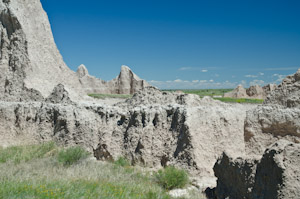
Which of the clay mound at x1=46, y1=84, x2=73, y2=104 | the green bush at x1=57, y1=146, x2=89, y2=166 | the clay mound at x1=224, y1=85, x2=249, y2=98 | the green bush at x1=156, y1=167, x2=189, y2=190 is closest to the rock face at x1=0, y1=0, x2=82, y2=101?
the clay mound at x1=46, y1=84, x2=73, y2=104

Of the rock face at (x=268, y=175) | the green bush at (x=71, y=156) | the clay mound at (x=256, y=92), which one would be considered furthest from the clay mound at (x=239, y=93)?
the rock face at (x=268, y=175)

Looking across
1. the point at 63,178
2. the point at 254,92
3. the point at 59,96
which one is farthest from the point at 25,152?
the point at 254,92

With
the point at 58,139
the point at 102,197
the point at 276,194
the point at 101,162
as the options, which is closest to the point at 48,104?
the point at 58,139

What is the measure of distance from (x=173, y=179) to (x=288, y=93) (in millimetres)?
3178

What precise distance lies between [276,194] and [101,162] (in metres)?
4.23

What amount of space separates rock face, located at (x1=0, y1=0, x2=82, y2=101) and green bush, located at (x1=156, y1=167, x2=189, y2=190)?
4.15m

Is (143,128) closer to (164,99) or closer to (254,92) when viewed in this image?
Answer: (164,99)

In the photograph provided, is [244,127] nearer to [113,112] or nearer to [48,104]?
[113,112]

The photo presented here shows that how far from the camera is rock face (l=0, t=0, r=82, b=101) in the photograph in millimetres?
9156

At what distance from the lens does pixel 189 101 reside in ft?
23.6

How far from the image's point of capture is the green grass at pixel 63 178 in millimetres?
4523

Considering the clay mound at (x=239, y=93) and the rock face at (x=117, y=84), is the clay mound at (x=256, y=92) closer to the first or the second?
the clay mound at (x=239, y=93)

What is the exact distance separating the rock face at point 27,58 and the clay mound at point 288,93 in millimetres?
5232

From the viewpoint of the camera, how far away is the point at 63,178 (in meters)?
5.30
